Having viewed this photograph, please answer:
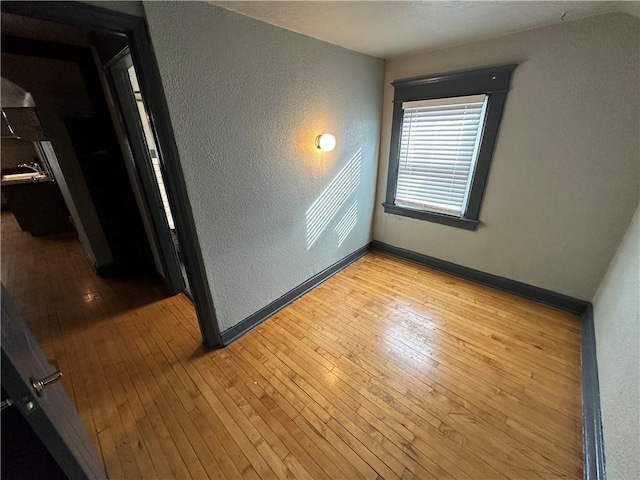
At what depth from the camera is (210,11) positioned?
1.37 metres

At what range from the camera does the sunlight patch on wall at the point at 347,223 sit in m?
2.77

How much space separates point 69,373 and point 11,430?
1.50 meters

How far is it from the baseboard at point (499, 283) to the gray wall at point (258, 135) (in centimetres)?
104

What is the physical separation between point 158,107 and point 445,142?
2363 millimetres

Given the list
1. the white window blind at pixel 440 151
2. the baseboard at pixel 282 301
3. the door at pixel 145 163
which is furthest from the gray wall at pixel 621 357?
the door at pixel 145 163

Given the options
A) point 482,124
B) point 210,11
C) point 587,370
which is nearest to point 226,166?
point 210,11

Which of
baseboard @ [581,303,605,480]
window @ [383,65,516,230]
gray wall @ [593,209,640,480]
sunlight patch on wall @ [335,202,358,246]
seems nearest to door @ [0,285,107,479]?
gray wall @ [593,209,640,480]

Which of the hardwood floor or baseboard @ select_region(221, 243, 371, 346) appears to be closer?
the hardwood floor

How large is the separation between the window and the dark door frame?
2.19 meters

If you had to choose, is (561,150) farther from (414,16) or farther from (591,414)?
(591,414)

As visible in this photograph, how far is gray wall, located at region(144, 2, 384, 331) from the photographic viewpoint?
4.56ft

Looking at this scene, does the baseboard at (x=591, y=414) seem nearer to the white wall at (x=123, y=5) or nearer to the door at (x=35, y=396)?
the door at (x=35, y=396)

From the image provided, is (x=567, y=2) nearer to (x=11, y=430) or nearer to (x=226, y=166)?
(x=226, y=166)

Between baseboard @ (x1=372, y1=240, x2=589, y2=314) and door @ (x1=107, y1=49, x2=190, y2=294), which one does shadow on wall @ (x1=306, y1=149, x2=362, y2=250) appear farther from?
door @ (x1=107, y1=49, x2=190, y2=294)
